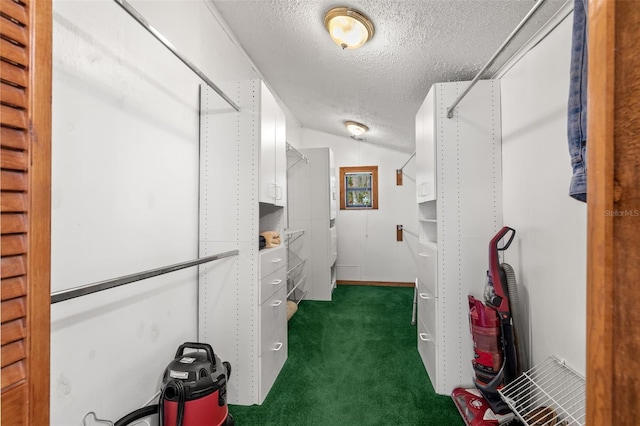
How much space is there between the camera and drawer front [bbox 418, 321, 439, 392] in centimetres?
170

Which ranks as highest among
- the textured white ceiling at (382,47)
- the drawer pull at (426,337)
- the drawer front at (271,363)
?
the textured white ceiling at (382,47)

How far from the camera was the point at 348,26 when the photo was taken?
1616 mm

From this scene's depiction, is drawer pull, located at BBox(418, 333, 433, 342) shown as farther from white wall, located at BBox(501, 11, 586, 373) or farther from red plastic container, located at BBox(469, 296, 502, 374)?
white wall, located at BBox(501, 11, 586, 373)

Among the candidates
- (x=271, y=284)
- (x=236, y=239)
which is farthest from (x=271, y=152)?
(x=271, y=284)

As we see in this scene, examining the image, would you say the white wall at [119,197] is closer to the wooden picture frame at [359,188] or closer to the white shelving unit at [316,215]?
the white shelving unit at [316,215]

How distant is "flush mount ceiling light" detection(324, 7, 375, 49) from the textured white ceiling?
0.04 m

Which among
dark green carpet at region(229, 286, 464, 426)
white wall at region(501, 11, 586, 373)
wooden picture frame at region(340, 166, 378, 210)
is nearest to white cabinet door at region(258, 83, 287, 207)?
dark green carpet at region(229, 286, 464, 426)

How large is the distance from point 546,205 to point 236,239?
166cm

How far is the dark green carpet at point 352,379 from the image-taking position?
4.90 feet

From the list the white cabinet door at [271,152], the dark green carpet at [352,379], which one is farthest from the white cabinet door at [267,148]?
the dark green carpet at [352,379]

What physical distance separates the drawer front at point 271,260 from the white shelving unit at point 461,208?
1.08m

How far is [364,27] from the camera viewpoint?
1.60m

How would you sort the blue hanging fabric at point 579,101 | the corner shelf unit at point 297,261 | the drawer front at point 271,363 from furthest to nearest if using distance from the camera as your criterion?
the corner shelf unit at point 297,261, the drawer front at point 271,363, the blue hanging fabric at point 579,101

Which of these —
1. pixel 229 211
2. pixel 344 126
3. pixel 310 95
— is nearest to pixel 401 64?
pixel 310 95
